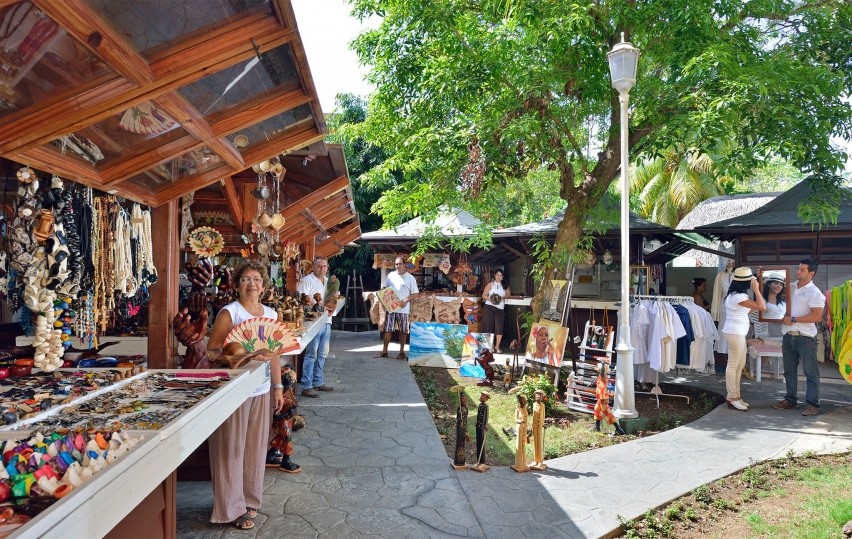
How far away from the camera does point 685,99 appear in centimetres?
672

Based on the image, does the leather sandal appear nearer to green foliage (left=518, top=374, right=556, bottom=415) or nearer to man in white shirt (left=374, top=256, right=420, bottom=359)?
green foliage (left=518, top=374, right=556, bottom=415)

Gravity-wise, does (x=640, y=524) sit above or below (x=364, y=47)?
below

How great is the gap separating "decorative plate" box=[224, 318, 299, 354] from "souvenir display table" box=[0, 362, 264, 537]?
0.53ft

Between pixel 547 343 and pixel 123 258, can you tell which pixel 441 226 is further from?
pixel 123 258

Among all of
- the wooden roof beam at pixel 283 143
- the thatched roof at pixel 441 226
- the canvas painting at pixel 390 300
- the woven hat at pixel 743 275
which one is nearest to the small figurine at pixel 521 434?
the wooden roof beam at pixel 283 143

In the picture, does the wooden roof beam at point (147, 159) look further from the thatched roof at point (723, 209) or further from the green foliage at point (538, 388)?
the thatched roof at point (723, 209)

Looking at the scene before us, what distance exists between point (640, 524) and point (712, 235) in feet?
29.0

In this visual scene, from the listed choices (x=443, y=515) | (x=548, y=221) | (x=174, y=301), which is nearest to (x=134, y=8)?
(x=174, y=301)

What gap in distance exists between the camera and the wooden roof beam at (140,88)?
2.60 meters

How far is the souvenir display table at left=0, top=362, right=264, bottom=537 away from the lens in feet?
5.61

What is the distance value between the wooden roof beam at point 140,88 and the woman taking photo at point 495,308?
9384 mm

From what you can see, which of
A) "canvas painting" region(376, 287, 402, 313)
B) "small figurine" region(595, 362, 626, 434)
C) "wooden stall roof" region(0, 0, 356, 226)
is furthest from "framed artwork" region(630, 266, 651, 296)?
"wooden stall roof" region(0, 0, 356, 226)

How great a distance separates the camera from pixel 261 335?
3.93m

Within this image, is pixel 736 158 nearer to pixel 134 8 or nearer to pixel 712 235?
pixel 712 235
